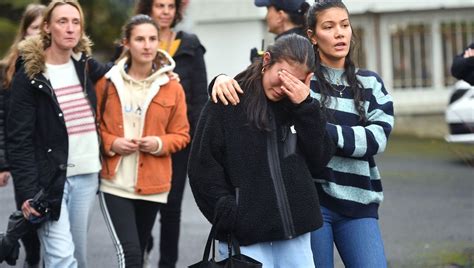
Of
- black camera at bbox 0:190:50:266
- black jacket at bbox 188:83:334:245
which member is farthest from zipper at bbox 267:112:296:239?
black camera at bbox 0:190:50:266

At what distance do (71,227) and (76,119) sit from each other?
2.15 feet

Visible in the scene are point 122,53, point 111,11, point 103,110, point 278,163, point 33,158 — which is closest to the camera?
point 278,163

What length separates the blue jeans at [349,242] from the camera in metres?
5.65

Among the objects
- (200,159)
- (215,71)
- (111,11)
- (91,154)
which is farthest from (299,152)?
(111,11)

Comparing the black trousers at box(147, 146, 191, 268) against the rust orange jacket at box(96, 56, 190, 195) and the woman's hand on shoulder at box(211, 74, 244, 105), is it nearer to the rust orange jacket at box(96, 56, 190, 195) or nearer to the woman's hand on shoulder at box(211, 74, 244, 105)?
the rust orange jacket at box(96, 56, 190, 195)

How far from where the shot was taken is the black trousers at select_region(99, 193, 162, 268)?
22.8ft

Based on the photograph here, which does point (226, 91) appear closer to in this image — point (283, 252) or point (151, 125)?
point (283, 252)

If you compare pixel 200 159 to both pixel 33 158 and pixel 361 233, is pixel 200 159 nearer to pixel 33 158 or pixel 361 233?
pixel 361 233

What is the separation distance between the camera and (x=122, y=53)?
773 centimetres

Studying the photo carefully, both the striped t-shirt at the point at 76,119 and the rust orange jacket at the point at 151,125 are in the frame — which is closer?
the striped t-shirt at the point at 76,119

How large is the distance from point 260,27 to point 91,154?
43.6ft

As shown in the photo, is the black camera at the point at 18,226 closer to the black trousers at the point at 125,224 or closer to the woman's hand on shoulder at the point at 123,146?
the black trousers at the point at 125,224

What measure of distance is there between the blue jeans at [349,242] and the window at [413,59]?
49.1 ft

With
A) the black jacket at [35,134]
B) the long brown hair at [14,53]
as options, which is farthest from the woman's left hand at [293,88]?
the long brown hair at [14,53]
